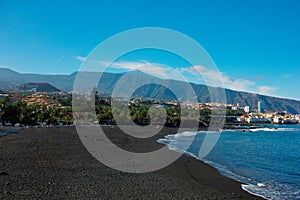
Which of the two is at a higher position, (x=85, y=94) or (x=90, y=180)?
(x=85, y=94)

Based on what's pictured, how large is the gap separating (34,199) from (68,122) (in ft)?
237

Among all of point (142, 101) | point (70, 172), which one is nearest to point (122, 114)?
point (142, 101)

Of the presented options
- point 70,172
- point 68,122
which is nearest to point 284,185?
point 70,172

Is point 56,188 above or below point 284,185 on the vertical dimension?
above

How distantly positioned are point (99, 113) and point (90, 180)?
74.0m

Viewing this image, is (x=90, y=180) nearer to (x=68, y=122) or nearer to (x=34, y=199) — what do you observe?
(x=34, y=199)

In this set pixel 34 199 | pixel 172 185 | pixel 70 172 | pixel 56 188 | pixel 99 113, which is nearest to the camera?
pixel 34 199

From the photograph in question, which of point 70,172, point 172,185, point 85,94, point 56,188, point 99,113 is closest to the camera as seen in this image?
point 56,188

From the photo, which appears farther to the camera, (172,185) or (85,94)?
(85,94)

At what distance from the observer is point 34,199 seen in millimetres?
8672

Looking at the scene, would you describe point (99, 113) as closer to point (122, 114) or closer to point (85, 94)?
point (122, 114)

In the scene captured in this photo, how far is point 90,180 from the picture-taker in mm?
11938

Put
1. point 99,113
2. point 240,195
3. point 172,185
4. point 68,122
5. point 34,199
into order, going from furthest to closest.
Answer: point 99,113 < point 68,122 < point 172,185 < point 240,195 < point 34,199

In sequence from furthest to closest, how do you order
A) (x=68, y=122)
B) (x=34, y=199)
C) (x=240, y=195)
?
(x=68, y=122)
(x=240, y=195)
(x=34, y=199)
